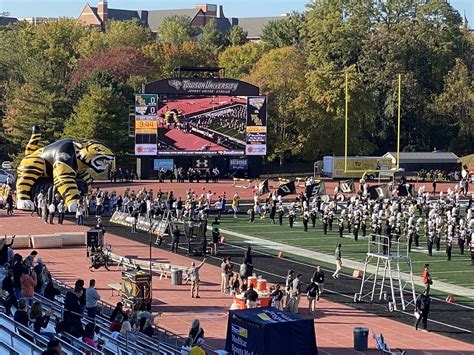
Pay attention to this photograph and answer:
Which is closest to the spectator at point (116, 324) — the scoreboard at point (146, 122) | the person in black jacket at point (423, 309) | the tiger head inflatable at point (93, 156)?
the person in black jacket at point (423, 309)

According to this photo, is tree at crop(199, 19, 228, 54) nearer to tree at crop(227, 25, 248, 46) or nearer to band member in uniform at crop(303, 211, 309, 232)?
tree at crop(227, 25, 248, 46)

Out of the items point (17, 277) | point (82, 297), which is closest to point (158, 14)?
point (17, 277)

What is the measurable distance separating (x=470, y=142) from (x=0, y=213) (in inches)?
2043

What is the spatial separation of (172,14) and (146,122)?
130462 mm

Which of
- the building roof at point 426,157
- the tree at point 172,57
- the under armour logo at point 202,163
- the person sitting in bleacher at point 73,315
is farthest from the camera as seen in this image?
the tree at point 172,57

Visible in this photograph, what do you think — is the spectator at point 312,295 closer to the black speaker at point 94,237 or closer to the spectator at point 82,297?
the spectator at point 82,297

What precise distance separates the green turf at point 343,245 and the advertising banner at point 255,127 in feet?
57.9

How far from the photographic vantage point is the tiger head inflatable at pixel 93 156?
4706 centimetres

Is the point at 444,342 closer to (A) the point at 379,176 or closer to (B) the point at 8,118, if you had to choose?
(A) the point at 379,176

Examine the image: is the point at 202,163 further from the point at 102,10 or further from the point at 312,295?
the point at 102,10

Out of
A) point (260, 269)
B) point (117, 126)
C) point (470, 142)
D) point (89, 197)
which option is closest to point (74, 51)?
point (117, 126)

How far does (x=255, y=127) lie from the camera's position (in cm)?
6619

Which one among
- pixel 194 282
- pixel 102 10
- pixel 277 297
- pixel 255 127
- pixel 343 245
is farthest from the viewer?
pixel 102 10

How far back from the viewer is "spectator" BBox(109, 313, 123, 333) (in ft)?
60.8
